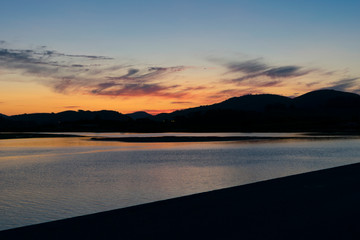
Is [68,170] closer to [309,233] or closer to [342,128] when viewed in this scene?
[309,233]

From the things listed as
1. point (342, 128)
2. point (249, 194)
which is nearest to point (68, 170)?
point (249, 194)

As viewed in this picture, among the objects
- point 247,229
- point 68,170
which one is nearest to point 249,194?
point 247,229

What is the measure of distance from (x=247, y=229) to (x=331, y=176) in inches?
373

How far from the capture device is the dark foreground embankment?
24.5ft

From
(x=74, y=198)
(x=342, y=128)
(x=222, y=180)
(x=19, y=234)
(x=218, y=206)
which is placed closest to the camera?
(x=19, y=234)

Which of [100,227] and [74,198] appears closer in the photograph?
[100,227]

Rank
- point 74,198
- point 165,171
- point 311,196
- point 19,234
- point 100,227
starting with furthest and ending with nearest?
1. point 165,171
2. point 74,198
3. point 311,196
4. point 100,227
5. point 19,234

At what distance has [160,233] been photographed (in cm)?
756

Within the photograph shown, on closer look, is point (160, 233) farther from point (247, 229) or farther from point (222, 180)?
point (222, 180)

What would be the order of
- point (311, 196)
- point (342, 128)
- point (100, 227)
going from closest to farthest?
point (100, 227), point (311, 196), point (342, 128)

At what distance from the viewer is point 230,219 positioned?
872cm

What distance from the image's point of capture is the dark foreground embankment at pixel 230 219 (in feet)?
24.5

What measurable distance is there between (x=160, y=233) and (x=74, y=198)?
901 cm

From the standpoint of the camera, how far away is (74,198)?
50.9 feet
